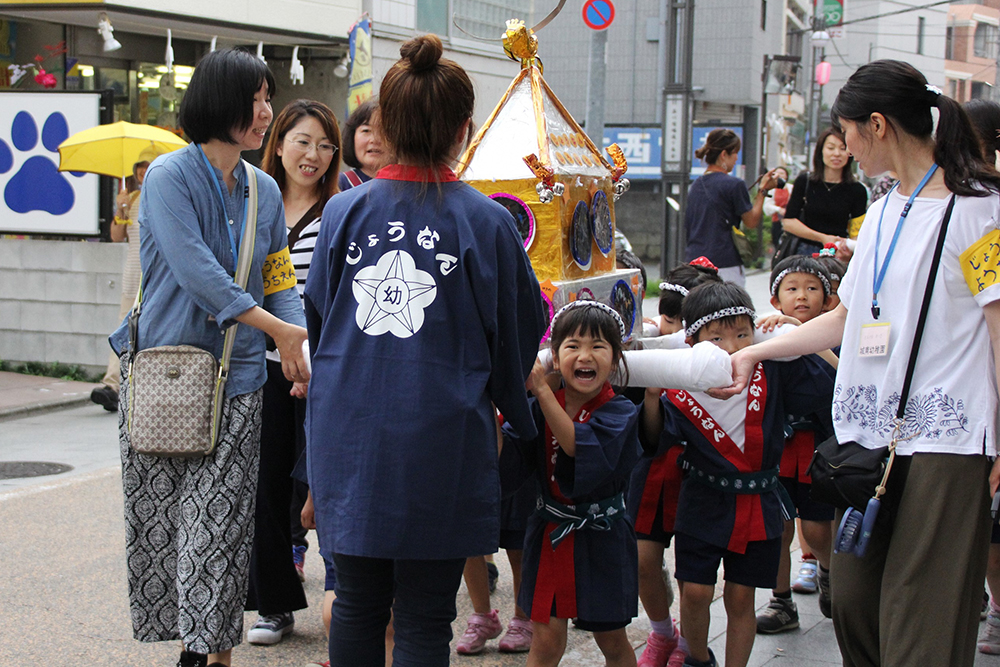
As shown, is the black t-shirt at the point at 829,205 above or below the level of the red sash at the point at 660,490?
above

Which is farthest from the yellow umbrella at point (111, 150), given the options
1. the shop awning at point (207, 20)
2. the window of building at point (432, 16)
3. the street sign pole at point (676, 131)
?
the street sign pole at point (676, 131)

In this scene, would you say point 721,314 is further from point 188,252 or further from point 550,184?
point 188,252

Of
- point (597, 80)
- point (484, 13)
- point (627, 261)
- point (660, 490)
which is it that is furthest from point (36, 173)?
point (660, 490)

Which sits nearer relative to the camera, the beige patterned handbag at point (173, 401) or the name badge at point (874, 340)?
the name badge at point (874, 340)

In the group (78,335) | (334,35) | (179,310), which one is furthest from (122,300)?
(179,310)

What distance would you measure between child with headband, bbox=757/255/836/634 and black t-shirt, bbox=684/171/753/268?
132 inches

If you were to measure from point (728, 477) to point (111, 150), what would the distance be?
645 centimetres

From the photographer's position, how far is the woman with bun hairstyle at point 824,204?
20.1 ft

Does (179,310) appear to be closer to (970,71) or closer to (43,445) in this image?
(43,445)

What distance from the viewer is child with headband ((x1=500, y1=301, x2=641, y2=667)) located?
9.93 ft

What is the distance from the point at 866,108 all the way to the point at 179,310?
1.99m

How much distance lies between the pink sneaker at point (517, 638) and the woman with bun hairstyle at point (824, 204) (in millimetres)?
3330

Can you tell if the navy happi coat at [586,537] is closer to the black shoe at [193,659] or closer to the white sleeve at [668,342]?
the white sleeve at [668,342]

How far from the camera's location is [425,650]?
2.39 m
